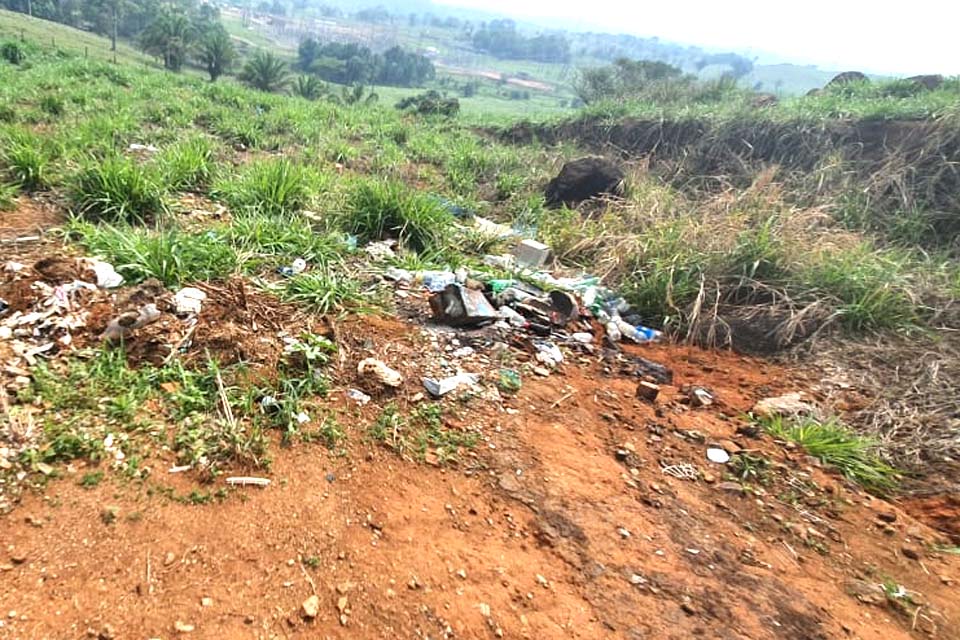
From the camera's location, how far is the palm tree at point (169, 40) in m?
35.3

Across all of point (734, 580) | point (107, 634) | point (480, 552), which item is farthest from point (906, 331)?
point (107, 634)

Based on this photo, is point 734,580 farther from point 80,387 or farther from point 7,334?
point 7,334

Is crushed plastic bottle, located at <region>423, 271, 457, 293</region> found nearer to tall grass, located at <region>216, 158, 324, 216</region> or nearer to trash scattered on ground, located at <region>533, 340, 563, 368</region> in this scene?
trash scattered on ground, located at <region>533, 340, 563, 368</region>

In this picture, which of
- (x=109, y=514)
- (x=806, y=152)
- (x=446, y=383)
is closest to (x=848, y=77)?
(x=806, y=152)

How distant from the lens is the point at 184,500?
1712 mm

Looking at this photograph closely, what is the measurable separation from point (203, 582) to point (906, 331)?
3996 mm

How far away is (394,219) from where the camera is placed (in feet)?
13.1

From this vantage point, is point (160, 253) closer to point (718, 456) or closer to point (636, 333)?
point (636, 333)

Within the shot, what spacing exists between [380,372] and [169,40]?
142 feet

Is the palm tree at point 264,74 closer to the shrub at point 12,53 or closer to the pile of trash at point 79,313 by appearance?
the shrub at point 12,53

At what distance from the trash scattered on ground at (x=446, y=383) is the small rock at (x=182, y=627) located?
127 cm

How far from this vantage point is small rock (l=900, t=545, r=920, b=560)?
6.28ft

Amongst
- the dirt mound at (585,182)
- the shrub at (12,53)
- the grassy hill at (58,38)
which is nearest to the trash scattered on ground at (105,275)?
the dirt mound at (585,182)

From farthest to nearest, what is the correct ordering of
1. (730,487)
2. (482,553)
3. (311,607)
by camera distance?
(730,487)
(482,553)
(311,607)
